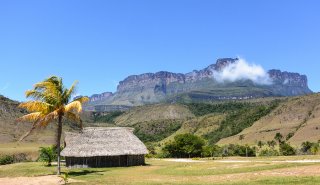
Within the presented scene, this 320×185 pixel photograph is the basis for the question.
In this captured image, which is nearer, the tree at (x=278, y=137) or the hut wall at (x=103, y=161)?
the hut wall at (x=103, y=161)

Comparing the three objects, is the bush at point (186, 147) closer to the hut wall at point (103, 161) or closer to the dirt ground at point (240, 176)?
A: the hut wall at point (103, 161)

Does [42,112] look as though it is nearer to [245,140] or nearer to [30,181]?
[30,181]

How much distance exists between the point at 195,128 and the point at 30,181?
136 metres

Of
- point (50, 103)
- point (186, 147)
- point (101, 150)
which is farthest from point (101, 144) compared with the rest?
point (186, 147)

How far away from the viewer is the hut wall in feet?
162

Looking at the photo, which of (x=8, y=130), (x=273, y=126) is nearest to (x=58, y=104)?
(x=8, y=130)

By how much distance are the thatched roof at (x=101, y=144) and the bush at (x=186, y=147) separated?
19125mm

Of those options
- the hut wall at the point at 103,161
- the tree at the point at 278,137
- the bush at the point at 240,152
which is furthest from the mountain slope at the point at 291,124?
the hut wall at the point at 103,161

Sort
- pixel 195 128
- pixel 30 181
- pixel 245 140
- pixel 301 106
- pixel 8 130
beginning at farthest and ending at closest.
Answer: pixel 195 128 → pixel 301 106 → pixel 245 140 → pixel 8 130 → pixel 30 181

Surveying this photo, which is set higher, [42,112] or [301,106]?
[301,106]

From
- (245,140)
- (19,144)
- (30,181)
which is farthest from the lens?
(245,140)

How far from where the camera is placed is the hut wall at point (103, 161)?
49.4m

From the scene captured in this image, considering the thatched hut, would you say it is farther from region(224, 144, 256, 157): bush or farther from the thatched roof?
region(224, 144, 256, 157): bush

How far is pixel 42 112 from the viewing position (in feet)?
124
